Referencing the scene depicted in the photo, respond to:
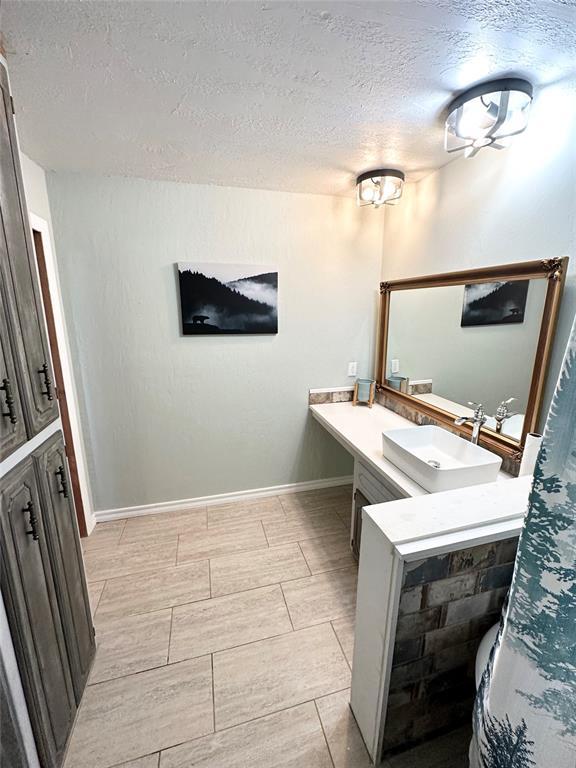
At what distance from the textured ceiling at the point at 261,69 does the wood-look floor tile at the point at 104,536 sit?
2338mm

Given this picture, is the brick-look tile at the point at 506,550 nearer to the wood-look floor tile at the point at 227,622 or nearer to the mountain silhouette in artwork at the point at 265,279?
the wood-look floor tile at the point at 227,622

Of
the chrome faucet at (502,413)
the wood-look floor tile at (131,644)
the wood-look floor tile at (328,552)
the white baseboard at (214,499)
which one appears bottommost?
the wood-look floor tile at (131,644)

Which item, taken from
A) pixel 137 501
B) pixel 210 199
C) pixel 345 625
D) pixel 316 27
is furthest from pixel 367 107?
pixel 137 501

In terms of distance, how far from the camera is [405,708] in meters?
1.09

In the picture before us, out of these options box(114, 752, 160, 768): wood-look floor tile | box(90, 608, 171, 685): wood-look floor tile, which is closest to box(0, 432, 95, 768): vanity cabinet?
box(90, 608, 171, 685): wood-look floor tile

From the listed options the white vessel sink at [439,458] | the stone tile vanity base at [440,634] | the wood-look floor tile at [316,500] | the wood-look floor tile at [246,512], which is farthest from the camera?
the wood-look floor tile at [316,500]

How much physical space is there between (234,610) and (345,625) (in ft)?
1.89

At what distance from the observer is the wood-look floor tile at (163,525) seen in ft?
7.27

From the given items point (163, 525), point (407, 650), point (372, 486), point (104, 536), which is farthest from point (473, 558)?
point (104, 536)

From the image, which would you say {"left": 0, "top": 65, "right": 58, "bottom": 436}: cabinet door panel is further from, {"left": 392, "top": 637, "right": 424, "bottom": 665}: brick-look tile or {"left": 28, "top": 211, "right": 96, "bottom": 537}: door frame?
{"left": 392, "top": 637, "right": 424, "bottom": 665}: brick-look tile

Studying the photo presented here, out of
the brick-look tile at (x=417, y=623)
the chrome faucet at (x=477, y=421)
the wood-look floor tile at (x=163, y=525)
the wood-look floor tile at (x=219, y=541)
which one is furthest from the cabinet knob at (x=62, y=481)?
the chrome faucet at (x=477, y=421)

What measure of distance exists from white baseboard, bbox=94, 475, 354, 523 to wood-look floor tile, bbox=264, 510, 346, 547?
0.34 meters

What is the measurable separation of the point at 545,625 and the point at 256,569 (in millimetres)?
1555

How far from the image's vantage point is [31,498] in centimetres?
99
